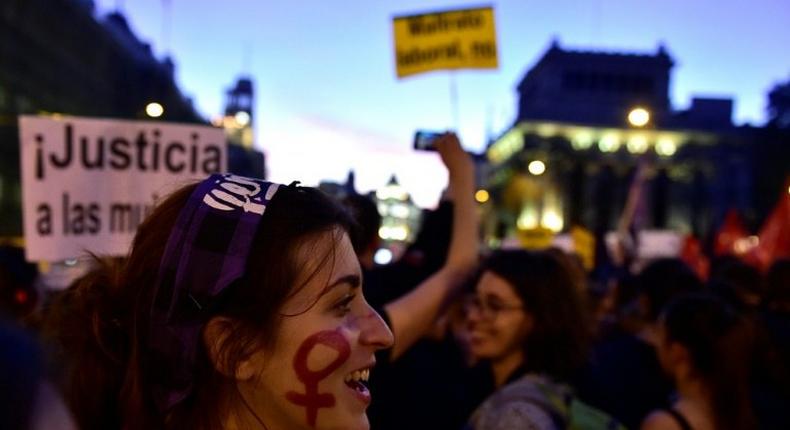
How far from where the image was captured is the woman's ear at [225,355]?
5.32 ft

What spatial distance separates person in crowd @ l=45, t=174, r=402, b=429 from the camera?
158 cm

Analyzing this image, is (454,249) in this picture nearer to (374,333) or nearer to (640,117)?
(374,333)

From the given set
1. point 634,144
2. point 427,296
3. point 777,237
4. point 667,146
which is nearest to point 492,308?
point 427,296

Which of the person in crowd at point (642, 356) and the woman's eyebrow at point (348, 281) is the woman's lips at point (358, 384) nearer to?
the woman's eyebrow at point (348, 281)

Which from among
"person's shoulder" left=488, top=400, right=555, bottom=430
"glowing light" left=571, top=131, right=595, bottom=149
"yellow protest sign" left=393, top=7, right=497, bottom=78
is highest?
"glowing light" left=571, top=131, right=595, bottom=149

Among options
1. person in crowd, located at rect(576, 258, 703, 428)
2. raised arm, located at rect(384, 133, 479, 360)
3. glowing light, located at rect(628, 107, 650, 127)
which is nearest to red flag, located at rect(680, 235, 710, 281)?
glowing light, located at rect(628, 107, 650, 127)

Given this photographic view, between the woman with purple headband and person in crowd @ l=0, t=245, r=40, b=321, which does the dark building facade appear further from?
the woman with purple headband

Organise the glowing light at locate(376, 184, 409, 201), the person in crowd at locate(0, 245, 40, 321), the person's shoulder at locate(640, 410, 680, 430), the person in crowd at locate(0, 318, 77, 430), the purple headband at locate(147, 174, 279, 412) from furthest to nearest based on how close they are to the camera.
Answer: the glowing light at locate(376, 184, 409, 201) → the person in crowd at locate(0, 245, 40, 321) → the person's shoulder at locate(640, 410, 680, 430) → the purple headband at locate(147, 174, 279, 412) → the person in crowd at locate(0, 318, 77, 430)

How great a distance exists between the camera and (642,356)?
4629mm

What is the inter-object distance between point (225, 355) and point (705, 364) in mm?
2390

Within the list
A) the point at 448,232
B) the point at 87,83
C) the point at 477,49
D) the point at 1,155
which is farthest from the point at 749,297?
the point at 87,83

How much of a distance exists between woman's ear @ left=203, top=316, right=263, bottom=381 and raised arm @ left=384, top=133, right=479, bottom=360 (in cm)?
123

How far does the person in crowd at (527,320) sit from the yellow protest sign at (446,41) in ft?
8.02

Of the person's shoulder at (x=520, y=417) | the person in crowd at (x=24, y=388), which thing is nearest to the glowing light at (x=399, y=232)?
the person's shoulder at (x=520, y=417)
